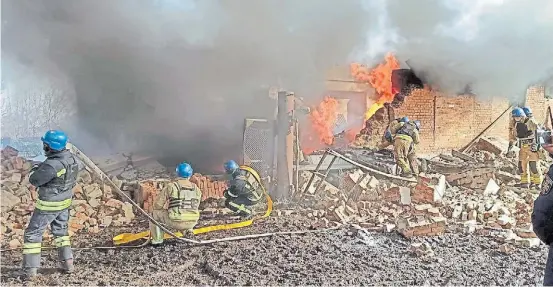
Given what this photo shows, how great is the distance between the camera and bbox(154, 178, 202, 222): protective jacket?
491 cm

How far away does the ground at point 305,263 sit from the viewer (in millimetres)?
3932

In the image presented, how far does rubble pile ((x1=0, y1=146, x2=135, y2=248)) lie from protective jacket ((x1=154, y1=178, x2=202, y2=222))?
154 centimetres

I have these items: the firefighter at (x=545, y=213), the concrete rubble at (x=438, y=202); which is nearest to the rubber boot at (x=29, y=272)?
the concrete rubble at (x=438, y=202)

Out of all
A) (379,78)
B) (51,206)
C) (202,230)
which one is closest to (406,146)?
(202,230)

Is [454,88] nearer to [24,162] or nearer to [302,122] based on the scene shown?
[302,122]

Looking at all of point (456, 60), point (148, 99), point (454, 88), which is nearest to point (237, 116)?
point (148, 99)

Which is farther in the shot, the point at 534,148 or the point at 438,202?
the point at 534,148

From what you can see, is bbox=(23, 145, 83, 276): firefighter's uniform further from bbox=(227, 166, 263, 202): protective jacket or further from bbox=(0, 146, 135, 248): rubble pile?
bbox=(227, 166, 263, 202): protective jacket

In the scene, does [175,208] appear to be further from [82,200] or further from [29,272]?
[82,200]

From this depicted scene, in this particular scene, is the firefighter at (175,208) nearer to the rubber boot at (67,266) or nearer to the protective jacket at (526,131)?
the rubber boot at (67,266)

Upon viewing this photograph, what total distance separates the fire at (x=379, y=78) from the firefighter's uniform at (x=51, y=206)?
1028cm

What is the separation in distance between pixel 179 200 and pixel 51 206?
4.46ft

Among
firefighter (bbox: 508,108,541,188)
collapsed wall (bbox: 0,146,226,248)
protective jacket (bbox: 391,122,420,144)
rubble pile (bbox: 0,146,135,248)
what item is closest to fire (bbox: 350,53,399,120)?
protective jacket (bbox: 391,122,420,144)

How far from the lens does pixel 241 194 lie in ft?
21.8
